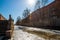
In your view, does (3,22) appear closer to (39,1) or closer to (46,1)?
(46,1)

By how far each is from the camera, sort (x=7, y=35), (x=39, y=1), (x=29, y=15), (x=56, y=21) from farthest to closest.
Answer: (x=29, y=15) → (x=39, y=1) → (x=56, y=21) → (x=7, y=35)

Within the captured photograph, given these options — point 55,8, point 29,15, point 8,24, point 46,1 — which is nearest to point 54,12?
point 55,8

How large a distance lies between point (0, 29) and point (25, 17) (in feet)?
263

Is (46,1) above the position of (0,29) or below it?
above

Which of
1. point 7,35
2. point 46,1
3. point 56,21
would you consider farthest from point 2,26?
point 46,1

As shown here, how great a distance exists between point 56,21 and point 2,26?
2944 cm

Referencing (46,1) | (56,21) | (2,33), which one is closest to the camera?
(2,33)

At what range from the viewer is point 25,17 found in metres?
95.1

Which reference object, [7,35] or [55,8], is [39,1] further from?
[7,35]

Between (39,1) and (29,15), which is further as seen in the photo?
(29,15)

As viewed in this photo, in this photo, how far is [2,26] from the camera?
15109mm

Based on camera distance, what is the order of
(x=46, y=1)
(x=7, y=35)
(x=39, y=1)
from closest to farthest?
(x=7, y=35)
(x=46, y=1)
(x=39, y=1)

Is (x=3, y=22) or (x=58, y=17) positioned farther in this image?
(x=58, y=17)

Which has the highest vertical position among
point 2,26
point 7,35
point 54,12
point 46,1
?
point 46,1
